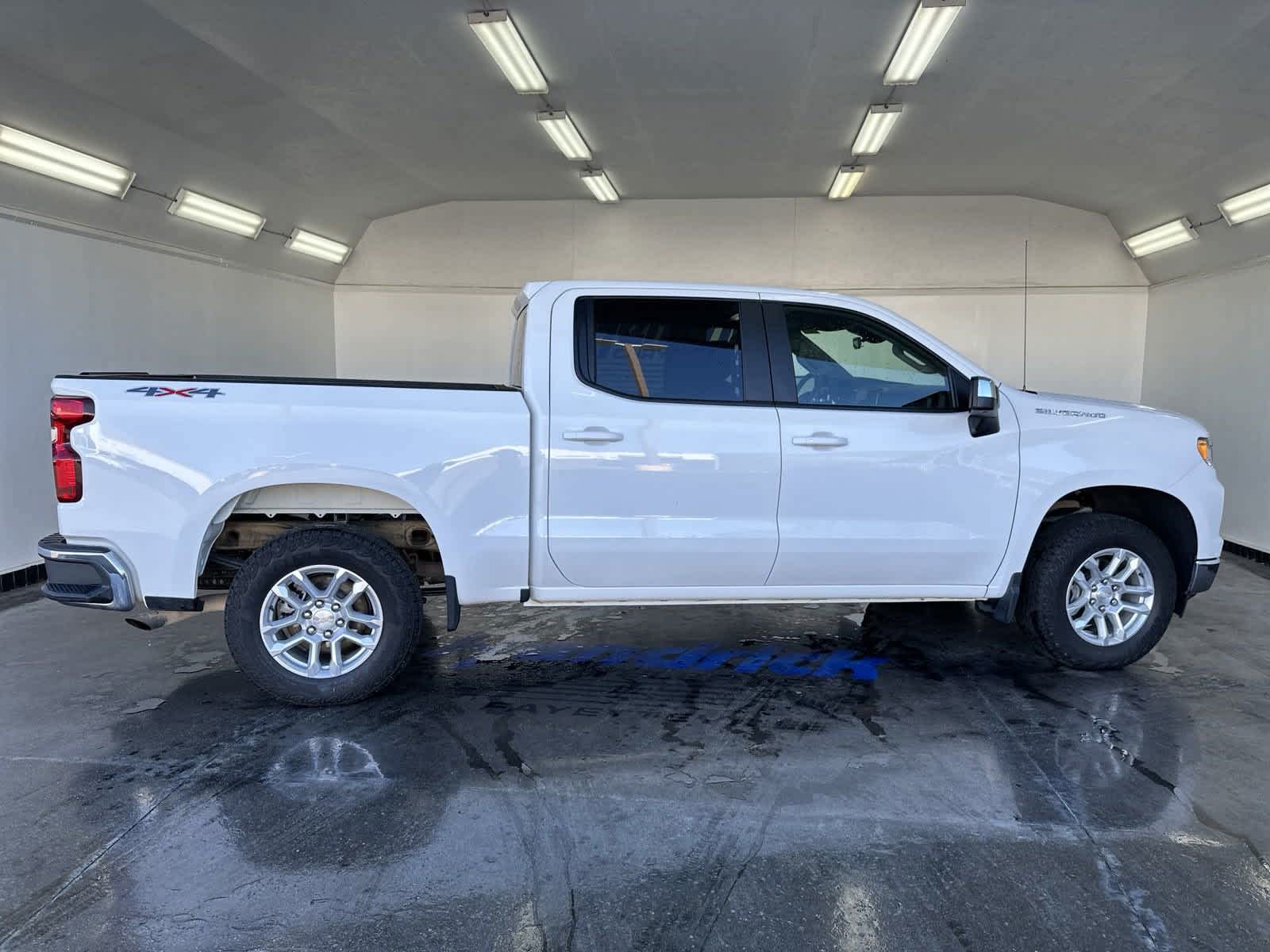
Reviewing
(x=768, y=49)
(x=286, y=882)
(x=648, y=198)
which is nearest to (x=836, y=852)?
(x=286, y=882)

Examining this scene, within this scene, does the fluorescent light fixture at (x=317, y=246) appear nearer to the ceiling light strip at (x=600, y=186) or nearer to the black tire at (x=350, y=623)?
the ceiling light strip at (x=600, y=186)

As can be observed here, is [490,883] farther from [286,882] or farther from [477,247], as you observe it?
[477,247]

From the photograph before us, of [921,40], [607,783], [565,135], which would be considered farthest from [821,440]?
[565,135]

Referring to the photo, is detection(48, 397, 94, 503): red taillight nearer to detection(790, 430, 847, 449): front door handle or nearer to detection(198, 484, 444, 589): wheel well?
detection(198, 484, 444, 589): wheel well

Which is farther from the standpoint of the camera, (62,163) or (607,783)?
(62,163)

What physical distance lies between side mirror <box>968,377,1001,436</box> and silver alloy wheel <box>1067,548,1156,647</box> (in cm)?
99

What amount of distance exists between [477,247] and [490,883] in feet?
31.1

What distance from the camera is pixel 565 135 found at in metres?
7.63

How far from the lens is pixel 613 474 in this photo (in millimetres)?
3875

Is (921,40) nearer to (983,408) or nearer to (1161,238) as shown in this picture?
(983,408)

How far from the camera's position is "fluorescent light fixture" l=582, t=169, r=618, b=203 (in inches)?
355

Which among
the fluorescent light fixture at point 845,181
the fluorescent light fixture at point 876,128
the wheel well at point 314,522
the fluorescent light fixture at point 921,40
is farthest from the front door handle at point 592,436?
the fluorescent light fixture at point 845,181

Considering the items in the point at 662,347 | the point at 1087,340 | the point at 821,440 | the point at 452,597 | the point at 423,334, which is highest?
the point at 423,334

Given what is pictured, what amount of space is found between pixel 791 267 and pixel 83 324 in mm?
7841
